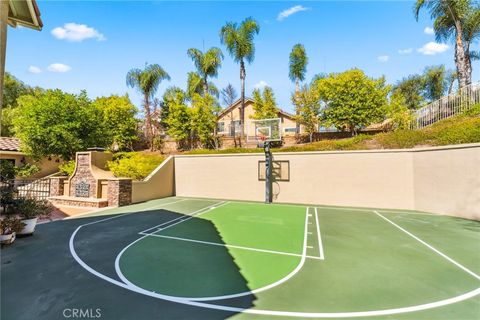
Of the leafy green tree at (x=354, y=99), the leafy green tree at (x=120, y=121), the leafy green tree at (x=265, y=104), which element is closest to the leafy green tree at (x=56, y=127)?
the leafy green tree at (x=120, y=121)

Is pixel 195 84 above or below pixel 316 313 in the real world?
above

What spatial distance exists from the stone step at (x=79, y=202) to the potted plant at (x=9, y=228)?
4548 millimetres

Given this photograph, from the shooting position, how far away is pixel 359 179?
37.7ft

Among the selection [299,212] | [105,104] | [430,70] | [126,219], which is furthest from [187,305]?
[430,70]

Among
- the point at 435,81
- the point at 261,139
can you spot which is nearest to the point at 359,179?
the point at 261,139

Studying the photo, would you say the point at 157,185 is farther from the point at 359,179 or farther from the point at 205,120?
the point at 359,179

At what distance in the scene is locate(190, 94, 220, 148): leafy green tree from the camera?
71.8ft

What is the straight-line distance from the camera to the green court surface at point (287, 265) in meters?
3.35

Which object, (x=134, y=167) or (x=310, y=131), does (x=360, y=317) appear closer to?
(x=134, y=167)

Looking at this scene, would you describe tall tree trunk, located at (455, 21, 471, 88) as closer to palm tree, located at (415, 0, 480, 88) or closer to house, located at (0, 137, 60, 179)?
palm tree, located at (415, 0, 480, 88)

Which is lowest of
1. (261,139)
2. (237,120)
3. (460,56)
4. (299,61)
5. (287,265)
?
(287,265)

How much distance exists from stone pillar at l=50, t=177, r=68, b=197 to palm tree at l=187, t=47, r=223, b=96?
1473 cm

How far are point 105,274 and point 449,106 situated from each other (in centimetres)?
1813

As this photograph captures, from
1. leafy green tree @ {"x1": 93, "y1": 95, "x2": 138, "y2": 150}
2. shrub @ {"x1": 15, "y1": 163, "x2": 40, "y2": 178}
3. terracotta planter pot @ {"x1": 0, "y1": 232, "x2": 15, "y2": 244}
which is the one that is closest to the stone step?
terracotta planter pot @ {"x1": 0, "y1": 232, "x2": 15, "y2": 244}
